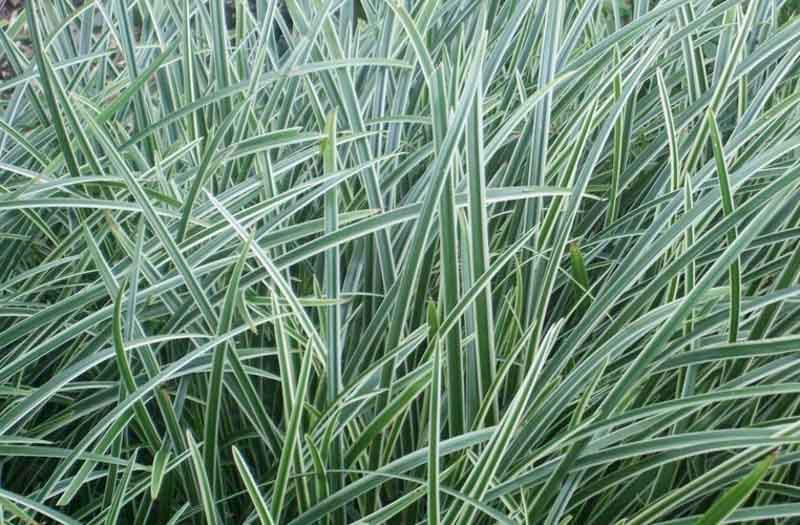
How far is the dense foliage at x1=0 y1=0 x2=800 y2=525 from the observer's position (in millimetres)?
932

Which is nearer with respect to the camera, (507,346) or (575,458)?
(575,458)

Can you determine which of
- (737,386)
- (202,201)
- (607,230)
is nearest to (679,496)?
(737,386)

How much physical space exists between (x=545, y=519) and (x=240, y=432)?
360 mm

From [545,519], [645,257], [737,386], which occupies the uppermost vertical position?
[645,257]

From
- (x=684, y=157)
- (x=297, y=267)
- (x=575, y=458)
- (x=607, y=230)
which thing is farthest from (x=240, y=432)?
(x=684, y=157)

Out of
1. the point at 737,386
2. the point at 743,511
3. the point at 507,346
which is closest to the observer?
the point at 743,511

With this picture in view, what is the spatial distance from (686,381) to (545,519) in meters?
0.20

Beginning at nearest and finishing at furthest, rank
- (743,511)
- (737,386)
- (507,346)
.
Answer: (743,511), (737,386), (507,346)

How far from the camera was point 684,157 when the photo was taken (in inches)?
50.8

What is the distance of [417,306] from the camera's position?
3.64 ft

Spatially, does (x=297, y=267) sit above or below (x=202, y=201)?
below

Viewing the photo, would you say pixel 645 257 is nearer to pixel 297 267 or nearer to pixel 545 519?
pixel 545 519

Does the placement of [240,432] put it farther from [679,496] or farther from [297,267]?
[679,496]

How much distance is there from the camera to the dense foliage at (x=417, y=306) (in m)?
0.93
